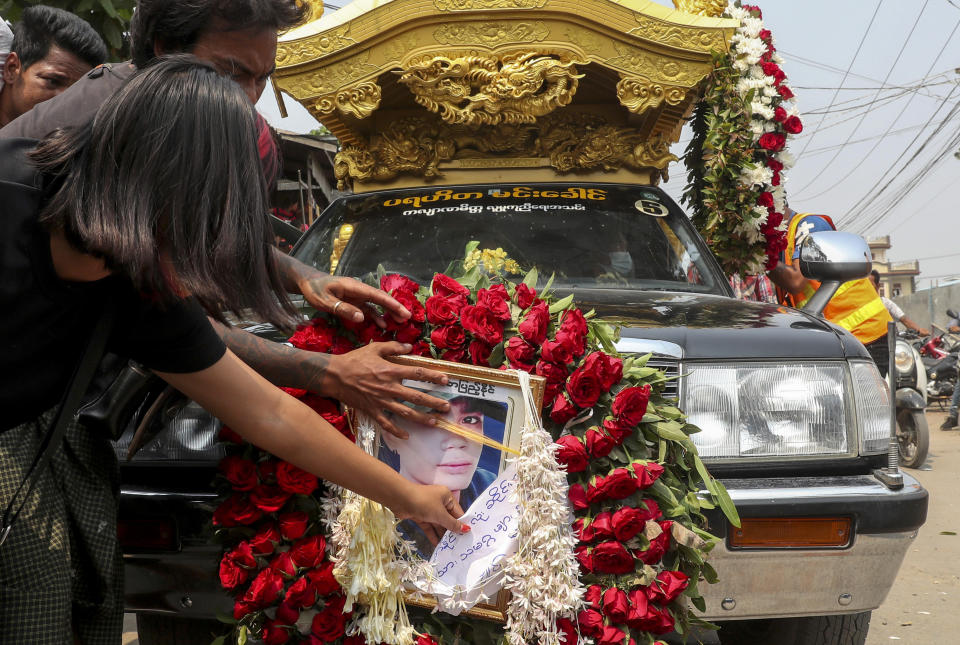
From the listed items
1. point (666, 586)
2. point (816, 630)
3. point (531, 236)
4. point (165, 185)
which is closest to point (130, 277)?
point (165, 185)

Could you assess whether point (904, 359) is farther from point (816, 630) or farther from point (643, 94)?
point (816, 630)

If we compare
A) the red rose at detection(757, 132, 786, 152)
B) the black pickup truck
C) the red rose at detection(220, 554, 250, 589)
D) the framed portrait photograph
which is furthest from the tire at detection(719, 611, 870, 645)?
the red rose at detection(757, 132, 786, 152)

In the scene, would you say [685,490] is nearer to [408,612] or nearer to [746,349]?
[746,349]

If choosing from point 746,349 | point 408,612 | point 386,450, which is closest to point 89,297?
point 386,450

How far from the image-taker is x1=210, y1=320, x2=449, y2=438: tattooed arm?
2.01 meters

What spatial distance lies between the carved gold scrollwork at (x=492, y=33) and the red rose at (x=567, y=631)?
3.03 meters

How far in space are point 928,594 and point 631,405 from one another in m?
3.11

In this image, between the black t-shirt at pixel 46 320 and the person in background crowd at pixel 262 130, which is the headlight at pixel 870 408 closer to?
the person in background crowd at pixel 262 130

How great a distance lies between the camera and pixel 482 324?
6.81 ft

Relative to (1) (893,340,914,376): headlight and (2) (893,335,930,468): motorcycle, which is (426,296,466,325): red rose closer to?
(2) (893,335,930,468): motorcycle

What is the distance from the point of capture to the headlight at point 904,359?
9016 mm

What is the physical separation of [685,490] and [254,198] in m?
1.23

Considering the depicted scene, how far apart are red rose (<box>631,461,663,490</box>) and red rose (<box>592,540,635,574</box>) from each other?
0.14 meters

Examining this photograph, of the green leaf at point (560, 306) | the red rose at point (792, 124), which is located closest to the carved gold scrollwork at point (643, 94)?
the red rose at point (792, 124)
